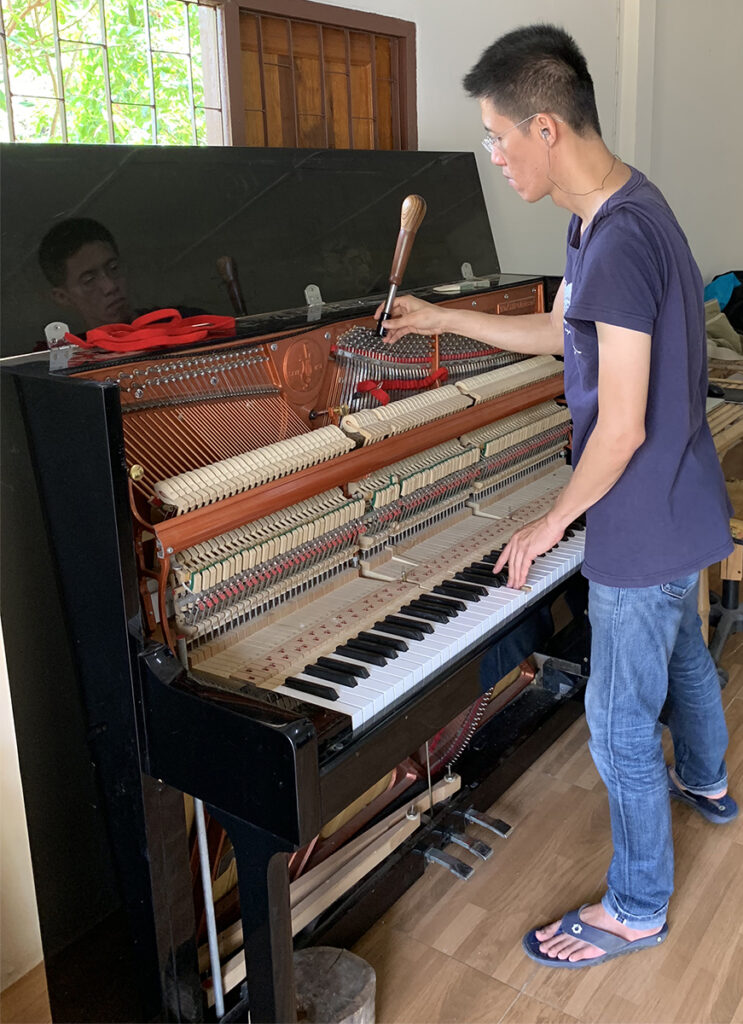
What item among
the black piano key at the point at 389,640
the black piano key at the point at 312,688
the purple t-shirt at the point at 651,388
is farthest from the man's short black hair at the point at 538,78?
the black piano key at the point at 312,688

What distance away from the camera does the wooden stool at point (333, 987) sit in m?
1.88

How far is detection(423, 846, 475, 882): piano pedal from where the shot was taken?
2398 millimetres

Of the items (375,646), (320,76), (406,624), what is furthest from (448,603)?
(320,76)

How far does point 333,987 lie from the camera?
1929 millimetres

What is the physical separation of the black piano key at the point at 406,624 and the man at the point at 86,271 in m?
0.76

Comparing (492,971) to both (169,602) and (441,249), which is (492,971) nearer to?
(169,602)

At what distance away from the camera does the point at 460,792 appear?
2.57m

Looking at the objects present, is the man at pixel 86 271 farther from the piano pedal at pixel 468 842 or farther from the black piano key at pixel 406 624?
the piano pedal at pixel 468 842

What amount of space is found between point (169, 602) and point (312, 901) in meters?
0.88

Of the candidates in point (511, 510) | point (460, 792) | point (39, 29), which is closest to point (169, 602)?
point (511, 510)

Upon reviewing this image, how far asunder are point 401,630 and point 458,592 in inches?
8.8

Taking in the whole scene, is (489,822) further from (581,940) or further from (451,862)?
(581,940)

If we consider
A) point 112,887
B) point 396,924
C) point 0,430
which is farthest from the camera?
point 396,924

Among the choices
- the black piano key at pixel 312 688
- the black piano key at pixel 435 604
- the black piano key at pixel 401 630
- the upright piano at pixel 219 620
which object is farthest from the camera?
the black piano key at pixel 435 604
